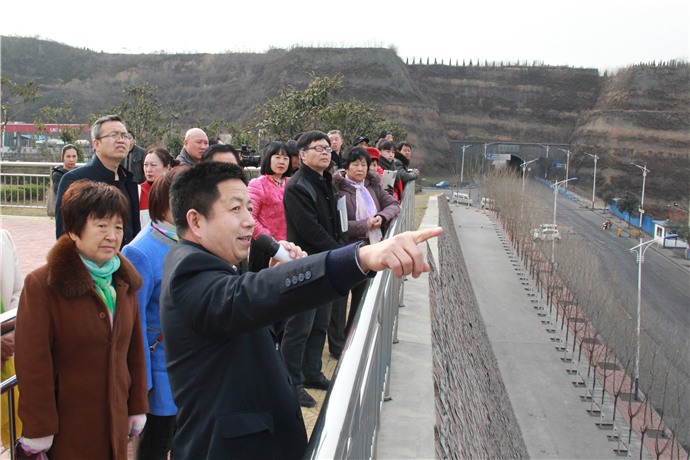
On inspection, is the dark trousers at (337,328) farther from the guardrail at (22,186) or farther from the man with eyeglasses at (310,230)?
the guardrail at (22,186)

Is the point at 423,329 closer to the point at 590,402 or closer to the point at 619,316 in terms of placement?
the point at 590,402

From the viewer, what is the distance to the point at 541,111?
251 ft

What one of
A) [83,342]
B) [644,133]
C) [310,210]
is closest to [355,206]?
[310,210]

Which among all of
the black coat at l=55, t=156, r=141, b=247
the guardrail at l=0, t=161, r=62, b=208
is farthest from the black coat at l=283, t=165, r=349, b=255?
the guardrail at l=0, t=161, r=62, b=208

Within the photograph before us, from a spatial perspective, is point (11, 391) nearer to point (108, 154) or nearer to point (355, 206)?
point (108, 154)

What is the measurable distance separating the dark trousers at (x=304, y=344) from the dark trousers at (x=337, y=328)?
0.61 meters

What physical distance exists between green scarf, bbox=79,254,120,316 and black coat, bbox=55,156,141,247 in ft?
2.89

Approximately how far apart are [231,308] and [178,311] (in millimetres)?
207

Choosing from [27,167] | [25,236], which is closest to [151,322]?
[25,236]

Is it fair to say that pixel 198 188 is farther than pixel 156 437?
No

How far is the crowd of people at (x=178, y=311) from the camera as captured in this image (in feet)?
4.28

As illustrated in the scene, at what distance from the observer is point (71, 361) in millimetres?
2076

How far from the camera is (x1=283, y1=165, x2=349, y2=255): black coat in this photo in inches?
144

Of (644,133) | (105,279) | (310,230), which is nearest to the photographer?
(105,279)
